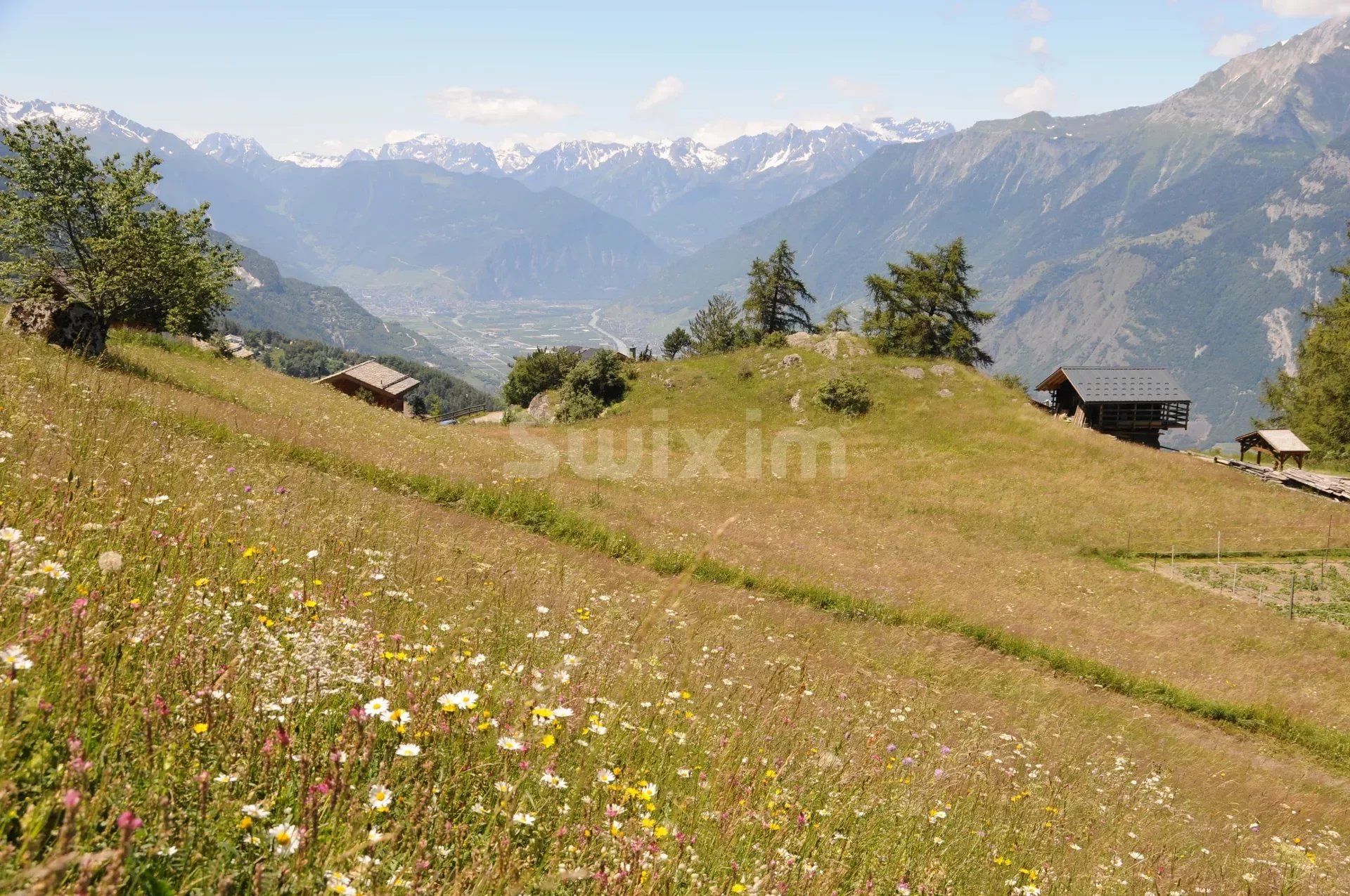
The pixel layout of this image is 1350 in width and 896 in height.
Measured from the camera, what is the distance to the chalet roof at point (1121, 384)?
53094mm

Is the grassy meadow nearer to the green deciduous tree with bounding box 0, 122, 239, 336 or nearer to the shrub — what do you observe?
the green deciduous tree with bounding box 0, 122, 239, 336

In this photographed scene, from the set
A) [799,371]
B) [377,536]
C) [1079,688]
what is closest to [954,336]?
[799,371]

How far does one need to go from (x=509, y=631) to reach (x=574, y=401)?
1972 inches

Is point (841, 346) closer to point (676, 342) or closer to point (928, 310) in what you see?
point (928, 310)

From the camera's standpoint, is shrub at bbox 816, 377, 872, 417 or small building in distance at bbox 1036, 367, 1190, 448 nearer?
shrub at bbox 816, 377, 872, 417

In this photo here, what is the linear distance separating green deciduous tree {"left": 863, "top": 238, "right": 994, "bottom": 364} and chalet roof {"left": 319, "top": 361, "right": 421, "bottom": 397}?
4764 cm

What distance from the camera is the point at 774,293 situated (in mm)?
71562

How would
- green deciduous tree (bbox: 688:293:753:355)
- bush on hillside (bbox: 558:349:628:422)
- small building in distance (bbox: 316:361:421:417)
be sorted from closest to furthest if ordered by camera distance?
1. bush on hillside (bbox: 558:349:628:422)
2. small building in distance (bbox: 316:361:421:417)
3. green deciduous tree (bbox: 688:293:753:355)

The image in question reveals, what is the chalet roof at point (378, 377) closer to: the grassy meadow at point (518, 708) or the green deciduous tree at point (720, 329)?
the green deciduous tree at point (720, 329)

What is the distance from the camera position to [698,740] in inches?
185

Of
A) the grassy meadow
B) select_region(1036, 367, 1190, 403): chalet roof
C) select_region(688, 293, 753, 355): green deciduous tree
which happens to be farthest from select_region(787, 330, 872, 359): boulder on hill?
the grassy meadow

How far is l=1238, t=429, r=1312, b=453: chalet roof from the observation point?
49656 mm

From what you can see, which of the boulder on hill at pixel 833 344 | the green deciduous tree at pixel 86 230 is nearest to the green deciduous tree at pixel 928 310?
the boulder on hill at pixel 833 344

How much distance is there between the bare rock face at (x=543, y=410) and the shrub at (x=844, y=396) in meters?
20.8
